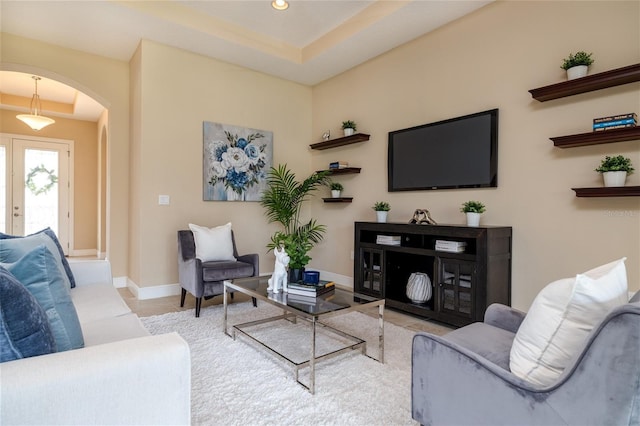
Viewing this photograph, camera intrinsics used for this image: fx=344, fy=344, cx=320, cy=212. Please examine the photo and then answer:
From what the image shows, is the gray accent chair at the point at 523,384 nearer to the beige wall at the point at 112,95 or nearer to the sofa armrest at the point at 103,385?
the sofa armrest at the point at 103,385

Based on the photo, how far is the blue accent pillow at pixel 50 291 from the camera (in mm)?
1178

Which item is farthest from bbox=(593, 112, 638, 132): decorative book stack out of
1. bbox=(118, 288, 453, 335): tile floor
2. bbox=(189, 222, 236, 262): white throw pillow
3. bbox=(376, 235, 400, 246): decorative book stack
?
bbox=(189, 222, 236, 262): white throw pillow

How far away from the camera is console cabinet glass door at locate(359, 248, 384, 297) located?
3.71m

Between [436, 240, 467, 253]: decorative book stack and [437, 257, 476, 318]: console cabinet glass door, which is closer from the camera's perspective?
[437, 257, 476, 318]: console cabinet glass door

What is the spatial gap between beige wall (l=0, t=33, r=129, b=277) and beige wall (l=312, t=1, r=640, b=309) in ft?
11.1

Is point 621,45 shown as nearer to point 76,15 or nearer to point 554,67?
point 554,67

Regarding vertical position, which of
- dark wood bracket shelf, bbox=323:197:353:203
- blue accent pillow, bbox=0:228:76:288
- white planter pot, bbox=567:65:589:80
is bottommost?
blue accent pillow, bbox=0:228:76:288

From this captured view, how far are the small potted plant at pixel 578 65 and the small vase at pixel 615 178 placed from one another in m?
0.79

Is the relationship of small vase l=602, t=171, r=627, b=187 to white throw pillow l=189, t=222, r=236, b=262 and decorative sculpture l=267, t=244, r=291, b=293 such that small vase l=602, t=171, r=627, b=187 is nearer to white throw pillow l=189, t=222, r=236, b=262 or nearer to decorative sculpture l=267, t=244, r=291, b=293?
decorative sculpture l=267, t=244, r=291, b=293

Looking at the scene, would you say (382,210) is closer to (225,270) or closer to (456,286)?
(456,286)

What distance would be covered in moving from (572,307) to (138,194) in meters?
4.16

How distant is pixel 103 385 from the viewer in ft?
3.16

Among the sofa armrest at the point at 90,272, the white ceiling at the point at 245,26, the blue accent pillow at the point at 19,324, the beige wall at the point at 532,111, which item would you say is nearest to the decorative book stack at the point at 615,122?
the beige wall at the point at 532,111

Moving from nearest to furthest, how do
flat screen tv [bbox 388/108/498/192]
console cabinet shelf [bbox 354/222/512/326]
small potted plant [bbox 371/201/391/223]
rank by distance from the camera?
console cabinet shelf [bbox 354/222/512/326] → flat screen tv [bbox 388/108/498/192] → small potted plant [bbox 371/201/391/223]
